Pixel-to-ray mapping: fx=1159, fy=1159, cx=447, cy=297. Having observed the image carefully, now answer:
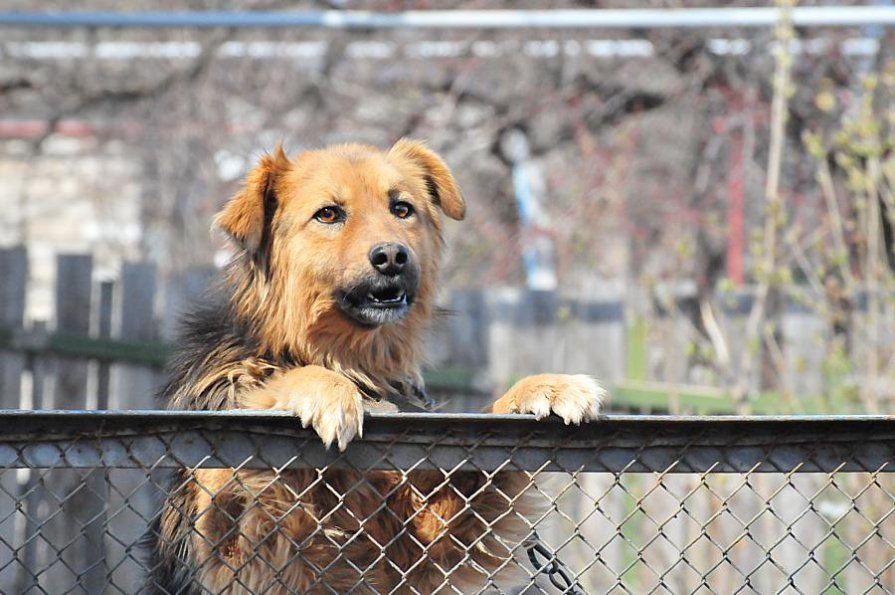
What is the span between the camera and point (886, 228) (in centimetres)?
718

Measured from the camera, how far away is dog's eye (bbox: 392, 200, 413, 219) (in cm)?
434

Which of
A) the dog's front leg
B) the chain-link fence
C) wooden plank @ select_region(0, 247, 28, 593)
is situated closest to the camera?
the chain-link fence

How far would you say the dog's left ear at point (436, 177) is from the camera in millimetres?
4566

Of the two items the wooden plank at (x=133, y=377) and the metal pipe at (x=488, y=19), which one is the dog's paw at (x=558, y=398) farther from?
the wooden plank at (x=133, y=377)

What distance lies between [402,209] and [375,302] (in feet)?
1.67

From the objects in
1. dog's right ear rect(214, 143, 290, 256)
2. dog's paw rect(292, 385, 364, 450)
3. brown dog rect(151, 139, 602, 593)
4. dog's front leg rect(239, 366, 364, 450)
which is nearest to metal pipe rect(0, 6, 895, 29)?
brown dog rect(151, 139, 602, 593)

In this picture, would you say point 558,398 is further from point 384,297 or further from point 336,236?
point 336,236

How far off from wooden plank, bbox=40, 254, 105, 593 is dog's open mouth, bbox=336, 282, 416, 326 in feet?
8.23

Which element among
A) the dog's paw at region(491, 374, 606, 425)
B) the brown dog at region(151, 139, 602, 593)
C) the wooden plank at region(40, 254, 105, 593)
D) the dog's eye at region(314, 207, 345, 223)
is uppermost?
the dog's paw at region(491, 374, 606, 425)

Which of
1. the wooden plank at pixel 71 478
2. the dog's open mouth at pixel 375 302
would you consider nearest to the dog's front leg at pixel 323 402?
the dog's open mouth at pixel 375 302

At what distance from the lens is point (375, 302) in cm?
400

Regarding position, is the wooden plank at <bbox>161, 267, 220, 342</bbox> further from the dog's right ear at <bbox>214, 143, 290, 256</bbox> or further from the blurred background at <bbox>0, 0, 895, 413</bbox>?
the dog's right ear at <bbox>214, 143, 290, 256</bbox>

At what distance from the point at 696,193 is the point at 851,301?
3.25 m

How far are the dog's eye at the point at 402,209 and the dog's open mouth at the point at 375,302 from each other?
42cm
